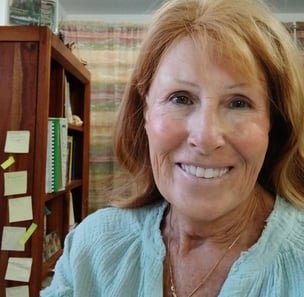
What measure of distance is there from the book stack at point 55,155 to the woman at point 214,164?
36.8 inches

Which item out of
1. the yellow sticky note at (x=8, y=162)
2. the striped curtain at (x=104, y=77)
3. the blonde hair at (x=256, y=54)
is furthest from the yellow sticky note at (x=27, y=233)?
the striped curtain at (x=104, y=77)

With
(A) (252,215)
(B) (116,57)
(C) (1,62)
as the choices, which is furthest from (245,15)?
(B) (116,57)

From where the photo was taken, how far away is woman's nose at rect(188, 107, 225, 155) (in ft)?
2.26

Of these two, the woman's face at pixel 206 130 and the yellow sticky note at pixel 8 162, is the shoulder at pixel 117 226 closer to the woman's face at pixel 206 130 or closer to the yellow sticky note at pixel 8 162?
the woman's face at pixel 206 130

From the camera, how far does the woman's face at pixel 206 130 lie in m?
0.70

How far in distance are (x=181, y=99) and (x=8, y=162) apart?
1088 millimetres

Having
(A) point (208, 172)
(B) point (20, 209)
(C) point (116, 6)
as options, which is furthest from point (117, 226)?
(C) point (116, 6)

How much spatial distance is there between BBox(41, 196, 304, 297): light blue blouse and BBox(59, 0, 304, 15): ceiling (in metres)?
2.50

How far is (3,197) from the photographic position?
1.62 meters

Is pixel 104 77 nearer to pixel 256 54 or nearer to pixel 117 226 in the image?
pixel 117 226

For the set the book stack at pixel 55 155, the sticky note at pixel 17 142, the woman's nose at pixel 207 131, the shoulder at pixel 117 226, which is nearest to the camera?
the woman's nose at pixel 207 131

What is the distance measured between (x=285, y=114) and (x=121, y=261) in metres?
0.45

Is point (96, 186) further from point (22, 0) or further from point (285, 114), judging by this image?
point (285, 114)

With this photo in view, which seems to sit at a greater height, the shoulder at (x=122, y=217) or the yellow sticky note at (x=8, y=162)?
the yellow sticky note at (x=8, y=162)
